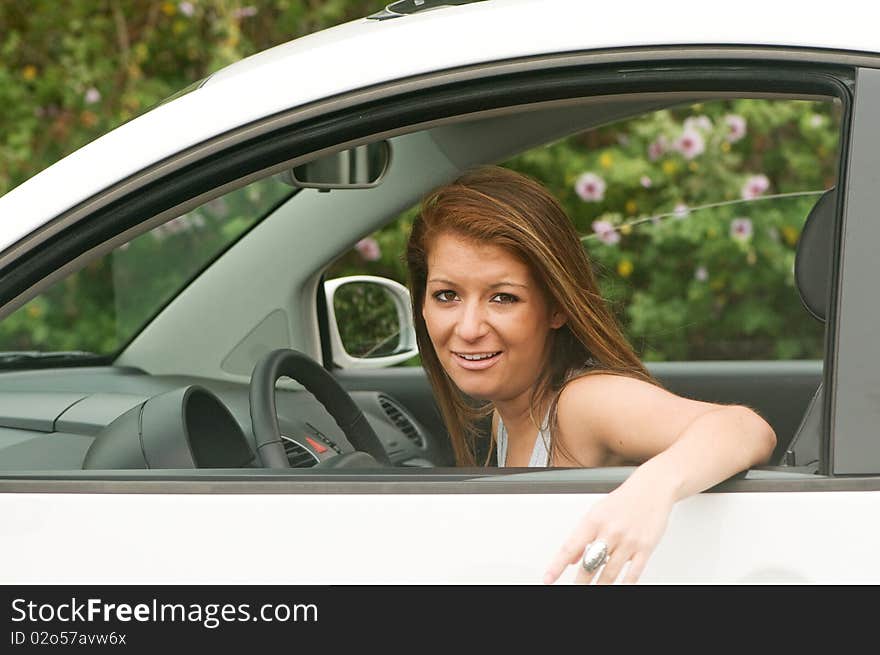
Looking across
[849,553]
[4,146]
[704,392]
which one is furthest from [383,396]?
[4,146]

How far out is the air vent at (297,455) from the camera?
6.05 feet

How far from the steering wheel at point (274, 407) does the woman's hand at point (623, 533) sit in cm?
46

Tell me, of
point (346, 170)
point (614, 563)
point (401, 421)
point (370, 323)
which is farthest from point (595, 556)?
point (370, 323)

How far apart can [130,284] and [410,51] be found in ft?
9.30

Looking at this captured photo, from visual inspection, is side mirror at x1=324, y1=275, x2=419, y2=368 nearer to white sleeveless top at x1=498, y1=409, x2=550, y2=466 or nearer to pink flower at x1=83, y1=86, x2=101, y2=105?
white sleeveless top at x1=498, y1=409, x2=550, y2=466

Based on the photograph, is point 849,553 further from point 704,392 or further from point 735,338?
point 735,338

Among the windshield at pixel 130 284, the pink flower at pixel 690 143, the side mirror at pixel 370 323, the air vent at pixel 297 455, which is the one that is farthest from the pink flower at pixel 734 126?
the air vent at pixel 297 455

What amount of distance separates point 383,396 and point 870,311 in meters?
1.57

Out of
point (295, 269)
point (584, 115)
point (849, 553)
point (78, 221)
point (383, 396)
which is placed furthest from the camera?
point (383, 396)

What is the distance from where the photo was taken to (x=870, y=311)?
4.19 feet

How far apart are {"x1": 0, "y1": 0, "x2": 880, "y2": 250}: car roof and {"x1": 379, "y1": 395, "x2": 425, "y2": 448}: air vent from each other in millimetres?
1324

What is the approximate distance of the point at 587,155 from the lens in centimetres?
509

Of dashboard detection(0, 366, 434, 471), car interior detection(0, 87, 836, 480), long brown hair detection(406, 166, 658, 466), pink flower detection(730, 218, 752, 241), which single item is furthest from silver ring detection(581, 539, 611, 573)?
pink flower detection(730, 218, 752, 241)

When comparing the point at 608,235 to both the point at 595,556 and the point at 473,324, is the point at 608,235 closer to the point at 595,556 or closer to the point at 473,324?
the point at 473,324
